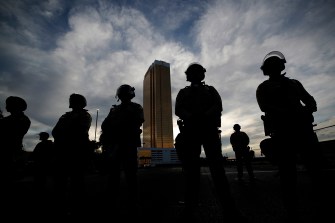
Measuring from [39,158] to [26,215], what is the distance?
301 centimetres

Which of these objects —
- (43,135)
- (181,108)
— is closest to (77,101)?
(181,108)

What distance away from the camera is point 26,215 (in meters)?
3.00

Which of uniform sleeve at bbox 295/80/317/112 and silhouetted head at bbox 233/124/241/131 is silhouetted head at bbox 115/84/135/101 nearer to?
uniform sleeve at bbox 295/80/317/112

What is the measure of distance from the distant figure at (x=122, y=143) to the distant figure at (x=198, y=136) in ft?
2.36

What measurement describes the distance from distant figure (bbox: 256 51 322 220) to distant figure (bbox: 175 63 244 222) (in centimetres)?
62

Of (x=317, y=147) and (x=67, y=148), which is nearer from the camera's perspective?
(x=317, y=147)

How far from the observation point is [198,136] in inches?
108

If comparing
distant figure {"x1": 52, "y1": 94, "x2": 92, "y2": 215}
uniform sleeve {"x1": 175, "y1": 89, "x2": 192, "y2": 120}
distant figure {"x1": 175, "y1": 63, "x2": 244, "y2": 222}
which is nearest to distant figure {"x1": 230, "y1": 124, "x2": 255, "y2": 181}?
distant figure {"x1": 175, "y1": 63, "x2": 244, "y2": 222}

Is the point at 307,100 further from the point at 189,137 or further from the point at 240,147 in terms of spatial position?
the point at 240,147

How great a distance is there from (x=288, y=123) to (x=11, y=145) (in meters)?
3.88

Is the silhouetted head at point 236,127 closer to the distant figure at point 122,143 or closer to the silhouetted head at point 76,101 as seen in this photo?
the distant figure at point 122,143

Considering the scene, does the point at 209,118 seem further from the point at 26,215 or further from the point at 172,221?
the point at 26,215

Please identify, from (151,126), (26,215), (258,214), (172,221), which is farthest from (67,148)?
(151,126)

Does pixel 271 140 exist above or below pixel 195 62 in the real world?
below
